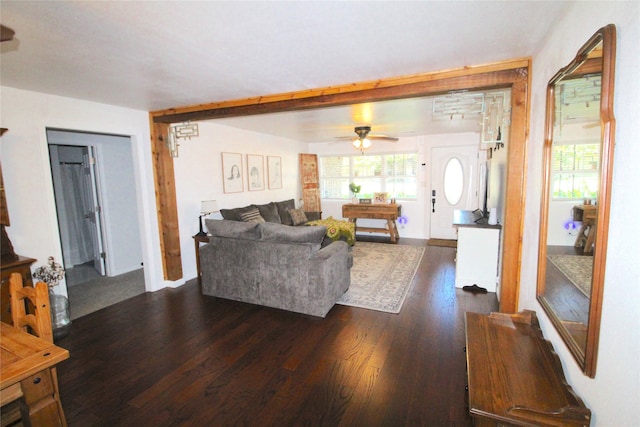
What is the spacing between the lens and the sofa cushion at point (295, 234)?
3.07m

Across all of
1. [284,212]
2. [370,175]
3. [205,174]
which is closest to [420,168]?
[370,175]

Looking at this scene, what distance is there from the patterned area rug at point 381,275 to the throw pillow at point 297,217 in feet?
4.11

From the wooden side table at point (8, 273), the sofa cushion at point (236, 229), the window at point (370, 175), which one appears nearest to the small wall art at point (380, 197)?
the window at point (370, 175)

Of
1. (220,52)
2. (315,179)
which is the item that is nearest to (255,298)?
(220,52)

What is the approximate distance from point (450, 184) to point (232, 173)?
14.7 feet

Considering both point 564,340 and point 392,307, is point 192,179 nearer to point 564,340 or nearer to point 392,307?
point 392,307

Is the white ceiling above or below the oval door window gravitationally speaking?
above

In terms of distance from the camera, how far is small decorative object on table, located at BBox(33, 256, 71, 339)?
2832mm

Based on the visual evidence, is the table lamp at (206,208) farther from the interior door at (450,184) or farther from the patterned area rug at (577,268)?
the interior door at (450,184)

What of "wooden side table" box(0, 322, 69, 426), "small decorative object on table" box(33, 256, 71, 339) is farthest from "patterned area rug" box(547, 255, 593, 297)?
"small decorative object on table" box(33, 256, 71, 339)

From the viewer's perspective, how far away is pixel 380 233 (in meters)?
7.12

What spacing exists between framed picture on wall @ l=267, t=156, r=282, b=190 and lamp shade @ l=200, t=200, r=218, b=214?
76.2 inches

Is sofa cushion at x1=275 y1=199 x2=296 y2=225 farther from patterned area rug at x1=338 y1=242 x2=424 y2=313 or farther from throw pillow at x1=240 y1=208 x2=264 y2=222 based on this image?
patterned area rug at x1=338 y1=242 x2=424 y2=313

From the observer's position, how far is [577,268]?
1.25 metres
